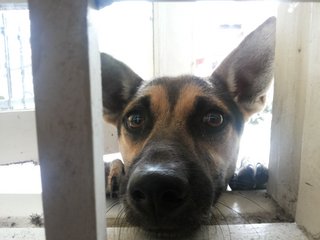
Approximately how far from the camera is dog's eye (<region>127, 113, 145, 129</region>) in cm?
195

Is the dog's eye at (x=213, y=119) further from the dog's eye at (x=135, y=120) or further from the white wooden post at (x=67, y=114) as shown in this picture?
the white wooden post at (x=67, y=114)

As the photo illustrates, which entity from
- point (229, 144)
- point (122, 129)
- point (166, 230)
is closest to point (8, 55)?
point (122, 129)

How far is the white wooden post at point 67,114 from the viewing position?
66 cm

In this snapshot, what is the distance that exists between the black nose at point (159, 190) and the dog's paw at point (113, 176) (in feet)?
2.09

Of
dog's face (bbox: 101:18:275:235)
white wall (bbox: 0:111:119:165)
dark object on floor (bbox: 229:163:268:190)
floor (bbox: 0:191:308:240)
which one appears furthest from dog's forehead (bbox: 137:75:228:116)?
white wall (bbox: 0:111:119:165)

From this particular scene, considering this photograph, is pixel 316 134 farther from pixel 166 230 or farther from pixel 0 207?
pixel 0 207

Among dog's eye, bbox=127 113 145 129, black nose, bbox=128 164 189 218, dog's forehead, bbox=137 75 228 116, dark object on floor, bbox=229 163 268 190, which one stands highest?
dog's forehead, bbox=137 75 228 116

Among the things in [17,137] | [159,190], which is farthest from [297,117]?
[17,137]

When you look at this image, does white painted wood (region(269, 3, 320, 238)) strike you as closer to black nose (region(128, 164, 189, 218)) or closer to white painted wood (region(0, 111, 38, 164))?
black nose (region(128, 164, 189, 218))

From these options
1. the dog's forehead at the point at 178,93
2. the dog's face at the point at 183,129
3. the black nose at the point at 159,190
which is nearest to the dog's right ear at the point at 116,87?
the dog's face at the point at 183,129

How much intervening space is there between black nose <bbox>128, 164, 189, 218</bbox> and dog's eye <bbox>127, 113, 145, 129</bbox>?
726 millimetres

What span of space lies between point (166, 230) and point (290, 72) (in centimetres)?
84

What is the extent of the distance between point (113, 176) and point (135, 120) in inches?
13.9

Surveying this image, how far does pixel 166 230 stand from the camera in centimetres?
123
